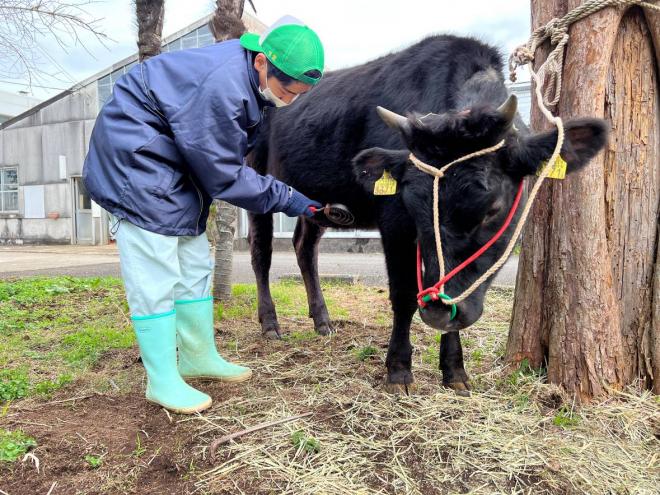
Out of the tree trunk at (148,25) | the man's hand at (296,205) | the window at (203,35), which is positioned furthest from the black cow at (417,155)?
the window at (203,35)

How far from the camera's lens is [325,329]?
497 cm

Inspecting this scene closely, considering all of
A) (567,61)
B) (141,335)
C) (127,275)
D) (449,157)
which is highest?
(567,61)

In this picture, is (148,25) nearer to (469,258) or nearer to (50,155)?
(469,258)

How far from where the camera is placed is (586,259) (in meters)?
3.03

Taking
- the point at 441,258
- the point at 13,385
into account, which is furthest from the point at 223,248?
the point at 441,258

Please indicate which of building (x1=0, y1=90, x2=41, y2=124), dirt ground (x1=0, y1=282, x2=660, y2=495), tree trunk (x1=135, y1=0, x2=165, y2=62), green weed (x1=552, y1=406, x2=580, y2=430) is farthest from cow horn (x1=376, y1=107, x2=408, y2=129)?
building (x1=0, y1=90, x2=41, y2=124)

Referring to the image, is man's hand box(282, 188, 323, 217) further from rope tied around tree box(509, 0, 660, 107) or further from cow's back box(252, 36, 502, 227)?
rope tied around tree box(509, 0, 660, 107)

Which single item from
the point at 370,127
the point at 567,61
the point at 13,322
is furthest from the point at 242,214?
the point at 567,61

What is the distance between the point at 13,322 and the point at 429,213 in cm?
453

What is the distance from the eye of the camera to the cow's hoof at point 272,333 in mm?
4777

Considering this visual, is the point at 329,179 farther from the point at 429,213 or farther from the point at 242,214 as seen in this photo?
the point at 242,214

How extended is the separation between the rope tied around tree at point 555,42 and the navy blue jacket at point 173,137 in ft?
5.59

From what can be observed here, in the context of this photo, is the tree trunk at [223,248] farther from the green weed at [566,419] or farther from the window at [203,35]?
the window at [203,35]

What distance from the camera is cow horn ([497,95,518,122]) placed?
2.53m
